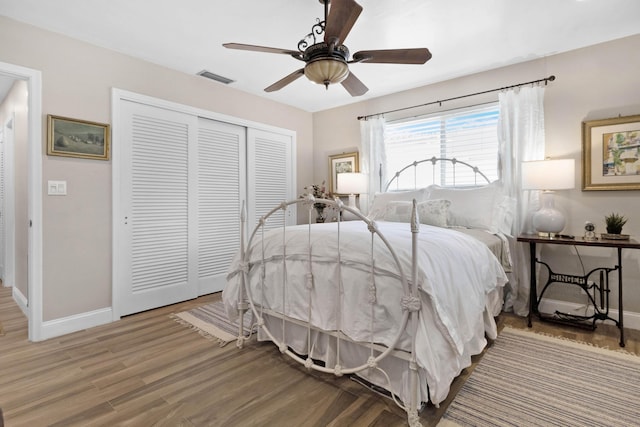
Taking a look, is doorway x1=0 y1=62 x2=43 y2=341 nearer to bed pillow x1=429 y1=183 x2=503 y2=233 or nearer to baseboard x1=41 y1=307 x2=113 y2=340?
baseboard x1=41 y1=307 x2=113 y2=340

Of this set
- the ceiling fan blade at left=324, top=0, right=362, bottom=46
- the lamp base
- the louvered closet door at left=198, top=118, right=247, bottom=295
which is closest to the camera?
the ceiling fan blade at left=324, top=0, right=362, bottom=46

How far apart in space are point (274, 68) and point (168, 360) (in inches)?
116

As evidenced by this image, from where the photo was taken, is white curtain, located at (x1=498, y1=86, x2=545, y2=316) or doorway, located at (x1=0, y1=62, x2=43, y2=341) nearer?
doorway, located at (x1=0, y1=62, x2=43, y2=341)

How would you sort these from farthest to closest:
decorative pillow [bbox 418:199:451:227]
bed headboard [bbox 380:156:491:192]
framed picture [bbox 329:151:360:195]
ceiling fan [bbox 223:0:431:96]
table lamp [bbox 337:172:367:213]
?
framed picture [bbox 329:151:360:195]
table lamp [bbox 337:172:367:213]
bed headboard [bbox 380:156:491:192]
decorative pillow [bbox 418:199:451:227]
ceiling fan [bbox 223:0:431:96]

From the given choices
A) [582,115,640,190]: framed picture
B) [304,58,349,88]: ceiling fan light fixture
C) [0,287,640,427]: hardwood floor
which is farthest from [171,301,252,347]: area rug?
[582,115,640,190]: framed picture

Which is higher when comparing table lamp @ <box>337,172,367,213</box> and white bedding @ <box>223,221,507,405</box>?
table lamp @ <box>337,172,367,213</box>

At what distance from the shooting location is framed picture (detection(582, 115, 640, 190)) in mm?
2736

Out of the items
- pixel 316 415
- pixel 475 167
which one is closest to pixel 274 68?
pixel 475 167

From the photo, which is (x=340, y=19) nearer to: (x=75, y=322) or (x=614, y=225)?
(x=614, y=225)

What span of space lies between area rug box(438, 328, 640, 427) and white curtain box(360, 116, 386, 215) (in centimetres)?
242

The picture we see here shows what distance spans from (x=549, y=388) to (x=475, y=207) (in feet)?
5.34

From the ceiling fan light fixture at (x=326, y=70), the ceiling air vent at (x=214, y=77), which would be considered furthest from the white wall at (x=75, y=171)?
the ceiling fan light fixture at (x=326, y=70)

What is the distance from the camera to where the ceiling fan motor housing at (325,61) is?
1.99 meters

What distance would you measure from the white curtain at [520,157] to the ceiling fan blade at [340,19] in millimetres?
2236
